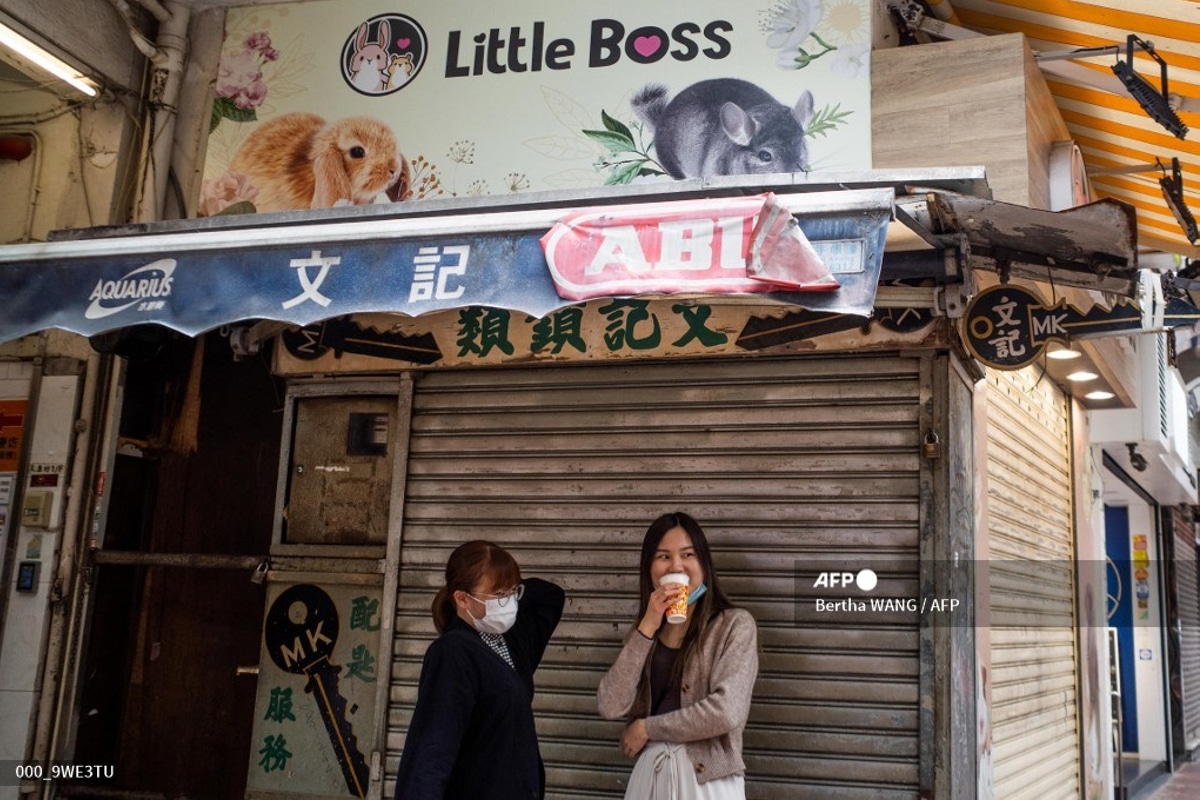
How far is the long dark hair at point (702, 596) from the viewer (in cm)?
427

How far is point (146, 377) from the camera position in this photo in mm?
6566

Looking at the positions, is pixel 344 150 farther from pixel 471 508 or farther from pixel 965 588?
pixel 965 588

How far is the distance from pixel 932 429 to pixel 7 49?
17.6 ft

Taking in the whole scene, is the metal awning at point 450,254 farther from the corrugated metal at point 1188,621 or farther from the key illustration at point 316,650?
the corrugated metal at point 1188,621

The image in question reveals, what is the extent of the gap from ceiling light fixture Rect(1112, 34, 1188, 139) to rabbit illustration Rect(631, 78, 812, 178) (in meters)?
1.58

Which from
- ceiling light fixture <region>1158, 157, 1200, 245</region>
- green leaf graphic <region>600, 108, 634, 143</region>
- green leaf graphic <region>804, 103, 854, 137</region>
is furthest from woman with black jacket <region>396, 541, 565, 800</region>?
ceiling light fixture <region>1158, 157, 1200, 245</region>

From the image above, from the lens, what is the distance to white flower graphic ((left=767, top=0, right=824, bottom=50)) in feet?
17.2

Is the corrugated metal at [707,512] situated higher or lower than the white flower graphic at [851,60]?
lower

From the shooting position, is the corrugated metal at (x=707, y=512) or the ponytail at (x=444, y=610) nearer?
the ponytail at (x=444, y=610)

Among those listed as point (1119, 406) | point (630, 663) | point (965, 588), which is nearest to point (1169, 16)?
point (965, 588)

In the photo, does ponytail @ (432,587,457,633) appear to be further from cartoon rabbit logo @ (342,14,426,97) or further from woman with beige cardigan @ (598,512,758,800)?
cartoon rabbit logo @ (342,14,426,97)

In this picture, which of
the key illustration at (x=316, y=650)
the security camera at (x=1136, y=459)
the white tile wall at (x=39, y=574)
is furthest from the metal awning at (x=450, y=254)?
the security camera at (x=1136, y=459)

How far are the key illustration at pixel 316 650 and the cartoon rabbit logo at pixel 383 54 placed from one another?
9.34 feet

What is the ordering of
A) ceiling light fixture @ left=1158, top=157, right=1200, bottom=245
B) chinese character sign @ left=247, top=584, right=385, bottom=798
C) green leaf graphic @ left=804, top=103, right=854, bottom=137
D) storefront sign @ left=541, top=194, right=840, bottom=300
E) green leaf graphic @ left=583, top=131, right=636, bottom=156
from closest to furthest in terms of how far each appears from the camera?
storefront sign @ left=541, top=194, right=840, bottom=300 → green leaf graphic @ left=804, top=103, right=854, bottom=137 → green leaf graphic @ left=583, top=131, right=636, bottom=156 → chinese character sign @ left=247, top=584, right=385, bottom=798 → ceiling light fixture @ left=1158, top=157, right=1200, bottom=245
